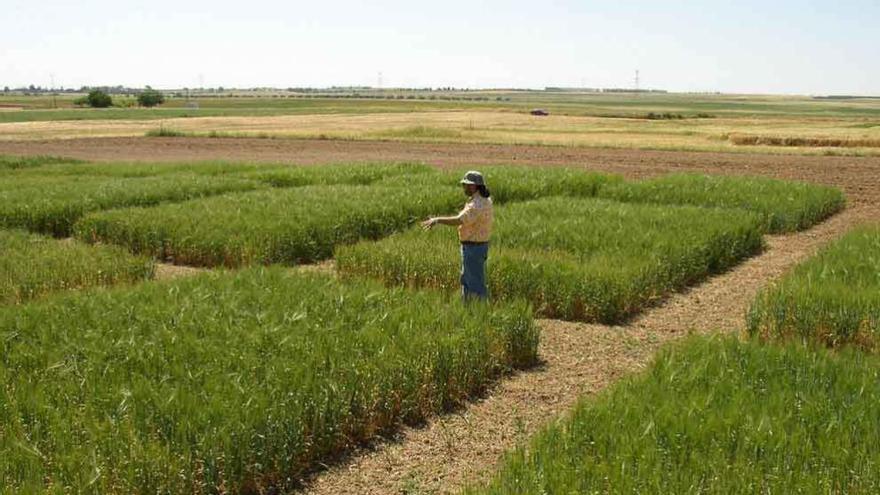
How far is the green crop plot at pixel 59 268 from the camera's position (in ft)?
42.4

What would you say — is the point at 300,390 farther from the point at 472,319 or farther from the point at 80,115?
the point at 80,115

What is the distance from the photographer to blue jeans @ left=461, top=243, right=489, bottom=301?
11159 millimetres

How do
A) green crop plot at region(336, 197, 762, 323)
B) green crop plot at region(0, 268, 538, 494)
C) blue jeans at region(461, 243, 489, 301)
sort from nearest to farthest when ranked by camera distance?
green crop plot at region(0, 268, 538, 494), blue jeans at region(461, 243, 489, 301), green crop plot at region(336, 197, 762, 323)

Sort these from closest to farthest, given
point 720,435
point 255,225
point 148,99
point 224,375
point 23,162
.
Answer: point 720,435 → point 224,375 → point 255,225 → point 23,162 → point 148,99

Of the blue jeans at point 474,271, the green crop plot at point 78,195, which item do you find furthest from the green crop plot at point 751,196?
the blue jeans at point 474,271

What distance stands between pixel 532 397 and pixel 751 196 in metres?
15.2

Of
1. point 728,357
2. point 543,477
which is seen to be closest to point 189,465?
point 543,477

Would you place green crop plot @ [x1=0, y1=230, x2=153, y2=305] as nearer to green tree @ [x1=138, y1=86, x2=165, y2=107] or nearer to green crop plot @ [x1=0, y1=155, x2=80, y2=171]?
green crop plot @ [x1=0, y1=155, x2=80, y2=171]

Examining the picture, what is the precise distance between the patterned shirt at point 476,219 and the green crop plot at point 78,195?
12.6 metres

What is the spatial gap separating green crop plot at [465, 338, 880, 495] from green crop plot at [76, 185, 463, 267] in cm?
1004

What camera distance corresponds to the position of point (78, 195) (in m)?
21.9

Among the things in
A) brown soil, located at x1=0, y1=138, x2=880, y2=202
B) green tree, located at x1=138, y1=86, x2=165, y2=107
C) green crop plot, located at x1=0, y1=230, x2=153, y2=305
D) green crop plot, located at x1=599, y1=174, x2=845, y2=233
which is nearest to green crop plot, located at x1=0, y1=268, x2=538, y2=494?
green crop plot, located at x1=0, y1=230, x2=153, y2=305

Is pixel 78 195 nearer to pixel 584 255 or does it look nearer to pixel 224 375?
pixel 584 255

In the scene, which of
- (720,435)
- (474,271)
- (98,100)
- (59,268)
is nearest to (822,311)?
(474,271)
